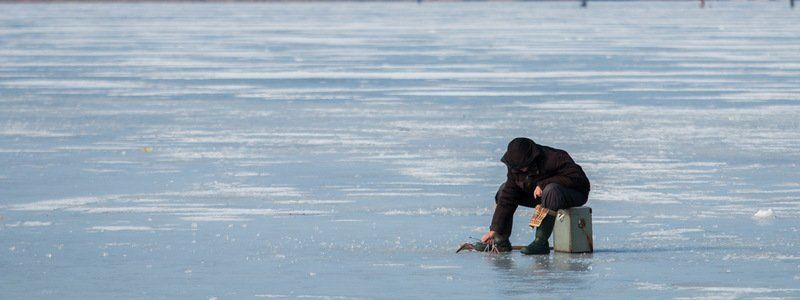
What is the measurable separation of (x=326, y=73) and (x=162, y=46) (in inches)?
635

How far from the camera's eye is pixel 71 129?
751 inches

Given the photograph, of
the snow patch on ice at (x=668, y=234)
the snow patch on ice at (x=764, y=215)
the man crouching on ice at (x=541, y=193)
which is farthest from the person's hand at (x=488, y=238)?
the snow patch on ice at (x=764, y=215)

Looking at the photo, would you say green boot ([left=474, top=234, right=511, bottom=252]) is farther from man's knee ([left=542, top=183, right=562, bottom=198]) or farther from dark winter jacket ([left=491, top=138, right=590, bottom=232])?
man's knee ([left=542, top=183, right=562, bottom=198])

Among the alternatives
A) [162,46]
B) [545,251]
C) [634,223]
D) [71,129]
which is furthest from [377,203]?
[162,46]

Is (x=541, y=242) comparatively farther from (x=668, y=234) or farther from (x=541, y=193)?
(x=668, y=234)

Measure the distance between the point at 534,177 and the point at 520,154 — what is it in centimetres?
27

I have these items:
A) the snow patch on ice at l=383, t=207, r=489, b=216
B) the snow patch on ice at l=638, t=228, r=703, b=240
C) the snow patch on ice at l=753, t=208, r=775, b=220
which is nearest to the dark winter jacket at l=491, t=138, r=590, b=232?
the snow patch on ice at l=638, t=228, r=703, b=240

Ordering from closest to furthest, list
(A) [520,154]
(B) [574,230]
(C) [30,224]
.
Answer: (A) [520,154]
(B) [574,230]
(C) [30,224]

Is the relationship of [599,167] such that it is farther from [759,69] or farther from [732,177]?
[759,69]

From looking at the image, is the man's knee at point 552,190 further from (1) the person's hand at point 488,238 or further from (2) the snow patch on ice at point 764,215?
(2) the snow patch on ice at point 764,215

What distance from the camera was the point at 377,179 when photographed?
549 inches

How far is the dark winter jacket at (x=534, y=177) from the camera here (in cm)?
988

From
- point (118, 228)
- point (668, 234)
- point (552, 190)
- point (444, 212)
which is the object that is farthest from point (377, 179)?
point (552, 190)

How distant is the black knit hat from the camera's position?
9750 millimetres
